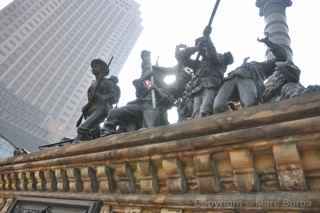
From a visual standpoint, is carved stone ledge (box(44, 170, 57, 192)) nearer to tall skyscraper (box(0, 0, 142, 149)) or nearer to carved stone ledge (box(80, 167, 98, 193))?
carved stone ledge (box(80, 167, 98, 193))

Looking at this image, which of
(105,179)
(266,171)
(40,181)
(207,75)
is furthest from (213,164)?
(40,181)

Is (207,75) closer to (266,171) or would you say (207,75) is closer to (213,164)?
(213,164)

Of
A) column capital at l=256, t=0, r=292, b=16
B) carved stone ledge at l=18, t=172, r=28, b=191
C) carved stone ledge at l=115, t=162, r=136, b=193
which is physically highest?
column capital at l=256, t=0, r=292, b=16

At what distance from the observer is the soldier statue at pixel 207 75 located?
5.17m

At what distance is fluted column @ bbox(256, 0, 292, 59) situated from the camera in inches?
323

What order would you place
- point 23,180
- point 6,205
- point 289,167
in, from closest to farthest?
point 289,167 < point 23,180 < point 6,205

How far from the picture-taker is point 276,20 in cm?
880

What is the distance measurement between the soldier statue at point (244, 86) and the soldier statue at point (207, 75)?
0.29m

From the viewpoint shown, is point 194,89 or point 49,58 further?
point 49,58

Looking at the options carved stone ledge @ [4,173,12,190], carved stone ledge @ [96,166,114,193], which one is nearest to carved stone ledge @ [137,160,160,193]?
carved stone ledge @ [96,166,114,193]

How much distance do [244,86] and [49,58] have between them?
263ft

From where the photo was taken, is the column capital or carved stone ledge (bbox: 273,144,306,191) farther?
the column capital

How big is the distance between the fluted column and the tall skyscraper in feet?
183

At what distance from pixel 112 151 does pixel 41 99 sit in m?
75.7
